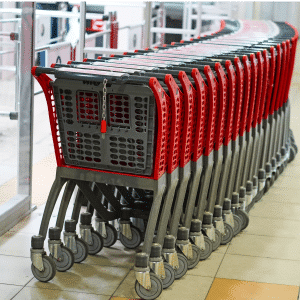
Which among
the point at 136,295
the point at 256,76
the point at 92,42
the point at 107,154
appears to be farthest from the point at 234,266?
the point at 92,42

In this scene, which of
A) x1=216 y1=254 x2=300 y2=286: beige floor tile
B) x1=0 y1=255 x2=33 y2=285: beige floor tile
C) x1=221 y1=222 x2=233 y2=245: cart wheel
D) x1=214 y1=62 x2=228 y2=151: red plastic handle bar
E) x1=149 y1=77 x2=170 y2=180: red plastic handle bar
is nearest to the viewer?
x1=149 y1=77 x2=170 y2=180: red plastic handle bar

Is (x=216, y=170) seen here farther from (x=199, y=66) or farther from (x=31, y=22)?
(x=31, y=22)

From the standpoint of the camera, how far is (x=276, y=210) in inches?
185

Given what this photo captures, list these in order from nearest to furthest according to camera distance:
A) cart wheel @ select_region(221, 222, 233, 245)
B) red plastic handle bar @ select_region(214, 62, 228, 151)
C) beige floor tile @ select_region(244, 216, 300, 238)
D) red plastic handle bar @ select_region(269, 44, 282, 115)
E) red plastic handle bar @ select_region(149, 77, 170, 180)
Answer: red plastic handle bar @ select_region(149, 77, 170, 180) < red plastic handle bar @ select_region(214, 62, 228, 151) < cart wheel @ select_region(221, 222, 233, 245) < beige floor tile @ select_region(244, 216, 300, 238) < red plastic handle bar @ select_region(269, 44, 282, 115)

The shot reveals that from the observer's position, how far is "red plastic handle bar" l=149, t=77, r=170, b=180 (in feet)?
9.39

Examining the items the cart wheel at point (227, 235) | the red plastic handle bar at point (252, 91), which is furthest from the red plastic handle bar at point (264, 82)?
the cart wheel at point (227, 235)

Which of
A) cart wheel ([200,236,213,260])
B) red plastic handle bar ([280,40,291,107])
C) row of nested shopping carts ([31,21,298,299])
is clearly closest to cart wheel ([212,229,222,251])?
row of nested shopping carts ([31,21,298,299])

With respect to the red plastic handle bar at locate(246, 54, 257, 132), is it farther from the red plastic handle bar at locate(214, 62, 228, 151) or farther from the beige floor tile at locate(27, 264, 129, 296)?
the beige floor tile at locate(27, 264, 129, 296)

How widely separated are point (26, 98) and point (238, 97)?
5.02ft

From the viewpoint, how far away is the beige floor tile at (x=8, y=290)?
3074mm

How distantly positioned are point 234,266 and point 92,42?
4598mm

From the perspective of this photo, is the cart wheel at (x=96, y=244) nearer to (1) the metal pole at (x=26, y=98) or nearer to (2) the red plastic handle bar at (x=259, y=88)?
(1) the metal pole at (x=26, y=98)

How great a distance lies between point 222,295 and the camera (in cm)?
316

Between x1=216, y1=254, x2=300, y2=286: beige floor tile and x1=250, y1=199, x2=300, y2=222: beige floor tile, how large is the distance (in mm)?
916
